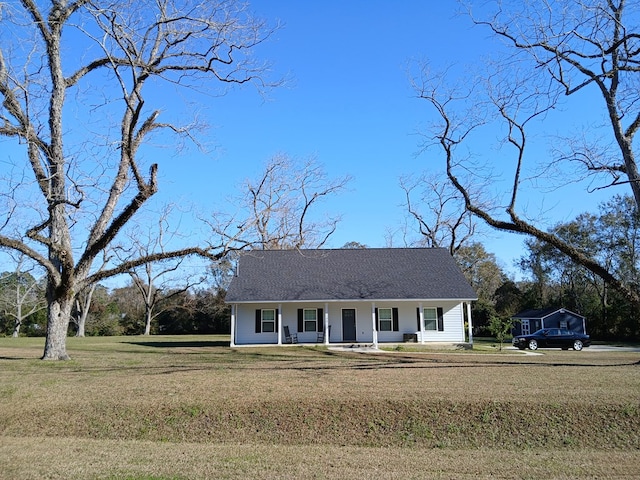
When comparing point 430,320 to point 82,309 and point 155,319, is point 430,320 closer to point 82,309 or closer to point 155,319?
point 82,309

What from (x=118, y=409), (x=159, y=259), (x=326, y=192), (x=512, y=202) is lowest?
(x=118, y=409)

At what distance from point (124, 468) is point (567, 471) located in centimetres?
587

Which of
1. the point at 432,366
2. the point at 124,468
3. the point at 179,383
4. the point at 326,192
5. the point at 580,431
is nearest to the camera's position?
the point at 124,468

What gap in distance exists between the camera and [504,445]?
8156mm

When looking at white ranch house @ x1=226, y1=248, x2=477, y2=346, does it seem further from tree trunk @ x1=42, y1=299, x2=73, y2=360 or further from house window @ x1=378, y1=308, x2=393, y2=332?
tree trunk @ x1=42, y1=299, x2=73, y2=360

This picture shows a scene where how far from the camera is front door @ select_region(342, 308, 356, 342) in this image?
2571cm

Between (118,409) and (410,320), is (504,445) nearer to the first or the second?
(118,409)

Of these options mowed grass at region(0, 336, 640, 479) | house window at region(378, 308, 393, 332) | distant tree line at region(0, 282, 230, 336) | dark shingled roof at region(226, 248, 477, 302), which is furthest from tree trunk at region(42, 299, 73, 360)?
distant tree line at region(0, 282, 230, 336)

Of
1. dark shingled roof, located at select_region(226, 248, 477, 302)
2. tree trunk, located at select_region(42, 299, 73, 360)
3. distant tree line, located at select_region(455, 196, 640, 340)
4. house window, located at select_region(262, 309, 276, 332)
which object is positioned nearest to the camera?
tree trunk, located at select_region(42, 299, 73, 360)

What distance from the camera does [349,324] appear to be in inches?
1016

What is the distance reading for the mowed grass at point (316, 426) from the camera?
675 cm

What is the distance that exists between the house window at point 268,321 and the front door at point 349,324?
3591mm

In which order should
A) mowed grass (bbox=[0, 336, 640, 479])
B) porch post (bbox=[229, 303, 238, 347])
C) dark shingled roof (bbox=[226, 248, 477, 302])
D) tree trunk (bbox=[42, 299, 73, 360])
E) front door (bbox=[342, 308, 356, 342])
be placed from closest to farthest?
mowed grass (bbox=[0, 336, 640, 479])
tree trunk (bbox=[42, 299, 73, 360])
porch post (bbox=[229, 303, 238, 347])
dark shingled roof (bbox=[226, 248, 477, 302])
front door (bbox=[342, 308, 356, 342])

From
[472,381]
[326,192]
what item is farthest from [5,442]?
[326,192]
